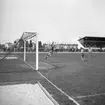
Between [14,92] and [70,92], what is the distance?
1.99 meters

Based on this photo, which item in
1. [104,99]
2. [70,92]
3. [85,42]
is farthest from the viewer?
[85,42]

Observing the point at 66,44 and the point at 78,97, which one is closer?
the point at 78,97

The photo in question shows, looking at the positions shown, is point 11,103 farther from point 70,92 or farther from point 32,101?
point 70,92

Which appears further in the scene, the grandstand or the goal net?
the grandstand

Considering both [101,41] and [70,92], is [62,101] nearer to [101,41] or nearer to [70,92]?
[70,92]

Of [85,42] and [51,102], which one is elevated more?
[85,42]

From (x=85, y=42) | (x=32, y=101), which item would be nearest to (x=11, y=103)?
(x=32, y=101)

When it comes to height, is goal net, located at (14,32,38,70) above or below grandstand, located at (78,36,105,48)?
below

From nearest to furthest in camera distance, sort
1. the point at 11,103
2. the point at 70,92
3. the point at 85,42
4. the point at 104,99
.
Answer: the point at 11,103
the point at 104,99
the point at 70,92
the point at 85,42

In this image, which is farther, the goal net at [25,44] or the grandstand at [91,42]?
the grandstand at [91,42]

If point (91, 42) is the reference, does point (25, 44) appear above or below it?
below

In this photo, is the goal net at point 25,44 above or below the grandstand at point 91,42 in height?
below

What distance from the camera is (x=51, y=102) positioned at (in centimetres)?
384

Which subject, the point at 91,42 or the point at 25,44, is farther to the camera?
the point at 91,42
